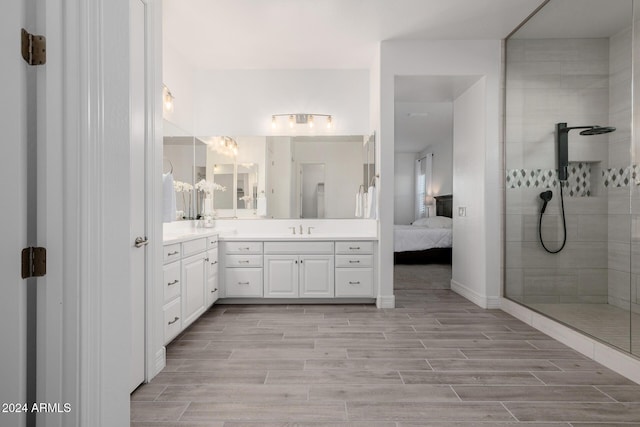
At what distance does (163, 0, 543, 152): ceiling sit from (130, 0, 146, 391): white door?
1286mm

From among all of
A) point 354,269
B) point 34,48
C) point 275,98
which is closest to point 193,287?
point 354,269

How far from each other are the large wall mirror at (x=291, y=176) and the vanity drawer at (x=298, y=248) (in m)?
0.65

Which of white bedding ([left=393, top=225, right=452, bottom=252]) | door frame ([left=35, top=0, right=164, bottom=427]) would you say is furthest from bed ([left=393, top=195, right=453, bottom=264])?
door frame ([left=35, top=0, right=164, bottom=427])

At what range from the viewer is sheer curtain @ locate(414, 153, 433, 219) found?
8.80 metres

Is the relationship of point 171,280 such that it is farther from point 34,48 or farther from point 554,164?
point 554,164

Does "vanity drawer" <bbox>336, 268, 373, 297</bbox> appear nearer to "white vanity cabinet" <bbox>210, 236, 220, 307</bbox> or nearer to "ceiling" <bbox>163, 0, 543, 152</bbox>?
"white vanity cabinet" <bbox>210, 236, 220, 307</bbox>

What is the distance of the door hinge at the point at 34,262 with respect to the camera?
1.00 metres

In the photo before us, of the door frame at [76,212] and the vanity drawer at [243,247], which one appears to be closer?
the door frame at [76,212]

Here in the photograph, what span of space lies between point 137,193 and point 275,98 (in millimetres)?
2818

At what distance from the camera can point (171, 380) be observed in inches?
83.6

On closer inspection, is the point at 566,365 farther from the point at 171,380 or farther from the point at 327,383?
the point at 171,380

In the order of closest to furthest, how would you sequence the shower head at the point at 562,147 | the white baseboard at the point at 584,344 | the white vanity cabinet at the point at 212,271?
1. the white baseboard at the point at 584,344
2. the shower head at the point at 562,147
3. the white vanity cabinet at the point at 212,271

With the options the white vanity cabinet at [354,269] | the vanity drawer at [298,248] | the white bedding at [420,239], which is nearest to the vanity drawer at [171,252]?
the vanity drawer at [298,248]

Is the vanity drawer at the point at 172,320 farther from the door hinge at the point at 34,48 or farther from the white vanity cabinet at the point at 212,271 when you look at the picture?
the door hinge at the point at 34,48
